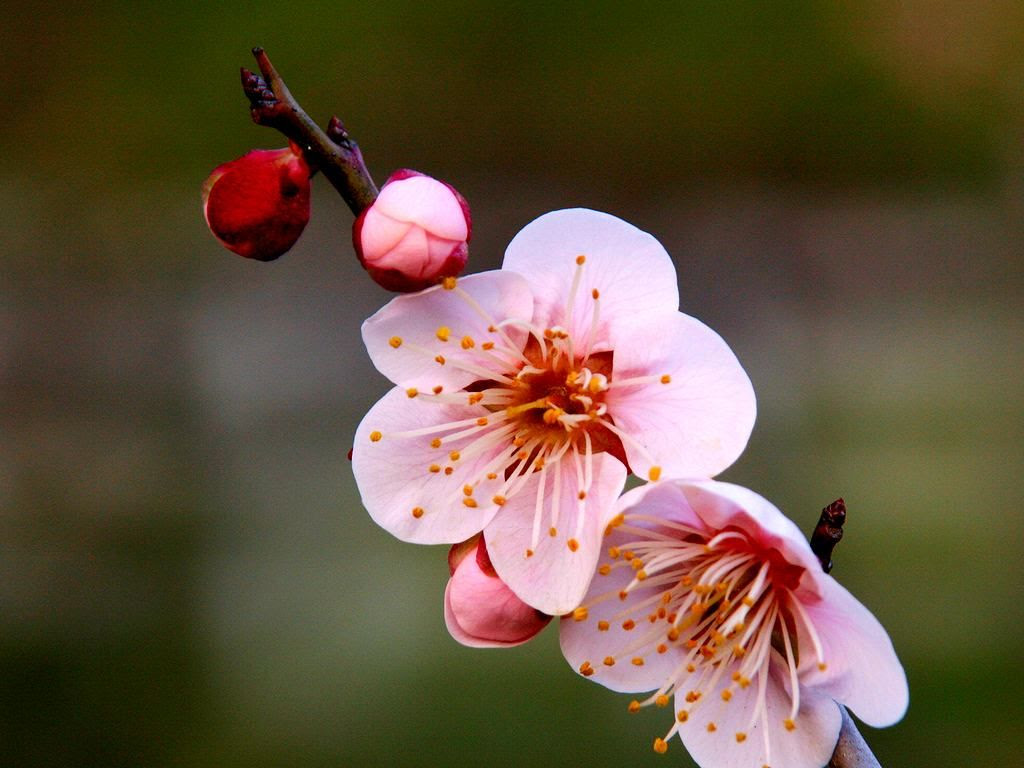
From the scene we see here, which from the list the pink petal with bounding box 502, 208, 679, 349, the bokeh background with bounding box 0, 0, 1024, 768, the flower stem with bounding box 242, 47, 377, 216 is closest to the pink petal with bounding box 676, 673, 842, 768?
the pink petal with bounding box 502, 208, 679, 349

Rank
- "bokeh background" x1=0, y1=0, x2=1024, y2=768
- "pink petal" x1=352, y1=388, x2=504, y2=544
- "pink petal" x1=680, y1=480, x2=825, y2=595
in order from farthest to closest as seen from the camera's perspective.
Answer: "bokeh background" x1=0, y1=0, x2=1024, y2=768 → "pink petal" x1=352, y1=388, x2=504, y2=544 → "pink petal" x1=680, y1=480, x2=825, y2=595

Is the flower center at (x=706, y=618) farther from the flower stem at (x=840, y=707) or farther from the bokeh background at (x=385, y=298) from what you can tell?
the bokeh background at (x=385, y=298)

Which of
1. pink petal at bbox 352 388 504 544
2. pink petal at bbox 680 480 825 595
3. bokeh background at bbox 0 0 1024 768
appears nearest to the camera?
pink petal at bbox 680 480 825 595

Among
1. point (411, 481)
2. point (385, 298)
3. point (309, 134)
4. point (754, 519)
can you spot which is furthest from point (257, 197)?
point (385, 298)

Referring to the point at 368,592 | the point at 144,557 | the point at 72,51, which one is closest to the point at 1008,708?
the point at 368,592

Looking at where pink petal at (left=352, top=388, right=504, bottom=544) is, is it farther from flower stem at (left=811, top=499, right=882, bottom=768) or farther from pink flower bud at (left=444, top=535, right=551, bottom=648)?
flower stem at (left=811, top=499, right=882, bottom=768)

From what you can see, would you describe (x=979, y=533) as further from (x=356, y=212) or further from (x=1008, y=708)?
(x=356, y=212)

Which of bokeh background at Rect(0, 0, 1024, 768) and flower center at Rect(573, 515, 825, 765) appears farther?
bokeh background at Rect(0, 0, 1024, 768)

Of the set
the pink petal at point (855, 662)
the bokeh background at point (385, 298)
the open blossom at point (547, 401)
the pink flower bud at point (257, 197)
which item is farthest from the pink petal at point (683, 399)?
the bokeh background at point (385, 298)
